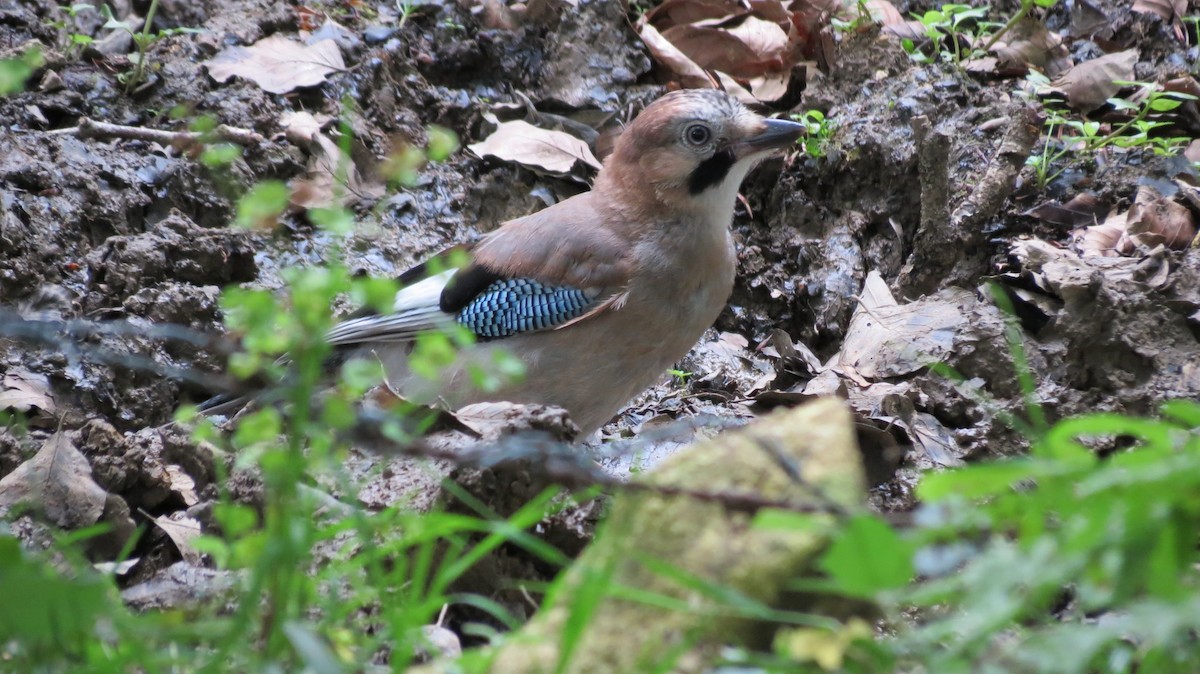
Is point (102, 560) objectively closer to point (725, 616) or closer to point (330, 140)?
point (725, 616)

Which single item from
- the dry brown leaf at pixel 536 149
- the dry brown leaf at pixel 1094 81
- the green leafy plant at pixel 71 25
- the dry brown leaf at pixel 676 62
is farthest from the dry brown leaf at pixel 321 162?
the dry brown leaf at pixel 1094 81

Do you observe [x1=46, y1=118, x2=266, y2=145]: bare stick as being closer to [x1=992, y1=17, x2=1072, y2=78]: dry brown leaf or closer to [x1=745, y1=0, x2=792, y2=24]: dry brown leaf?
[x1=745, y1=0, x2=792, y2=24]: dry brown leaf

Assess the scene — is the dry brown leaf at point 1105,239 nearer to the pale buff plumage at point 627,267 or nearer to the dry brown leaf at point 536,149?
the pale buff plumage at point 627,267

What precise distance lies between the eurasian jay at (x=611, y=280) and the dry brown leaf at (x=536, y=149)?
1.03 meters

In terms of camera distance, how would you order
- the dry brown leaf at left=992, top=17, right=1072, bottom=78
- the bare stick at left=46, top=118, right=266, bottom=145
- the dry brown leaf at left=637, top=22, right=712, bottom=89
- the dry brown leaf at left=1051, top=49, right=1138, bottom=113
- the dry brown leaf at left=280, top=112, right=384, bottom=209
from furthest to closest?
the dry brown leaf at left=637, top=22, right=712, bottom=89
the dry brown leaf at left=992, top=17, right=1072, bottom=78
the dry brown leaf at left=1051, top=49, right=1138, bottom=113
the dry brown leaf at left=280, top=112, right=384, bottom=209
the bare stick at left=46, top=118, right=266, bottom=145

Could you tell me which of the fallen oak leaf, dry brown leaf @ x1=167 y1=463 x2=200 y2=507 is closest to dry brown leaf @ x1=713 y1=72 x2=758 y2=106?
the fallen oak leaf

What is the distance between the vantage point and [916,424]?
12.6ft

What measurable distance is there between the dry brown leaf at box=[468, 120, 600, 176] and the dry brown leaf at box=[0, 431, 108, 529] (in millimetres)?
2590

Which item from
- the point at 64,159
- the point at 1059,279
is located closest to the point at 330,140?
the point at 64,159

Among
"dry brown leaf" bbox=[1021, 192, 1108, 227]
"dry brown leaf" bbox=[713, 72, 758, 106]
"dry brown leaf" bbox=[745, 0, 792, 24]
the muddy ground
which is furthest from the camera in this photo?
"dry brown leaf" bbox=[745, 0, 792, 24]

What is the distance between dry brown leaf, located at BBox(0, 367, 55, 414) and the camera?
3.77 meters

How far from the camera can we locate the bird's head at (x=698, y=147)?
160 inches

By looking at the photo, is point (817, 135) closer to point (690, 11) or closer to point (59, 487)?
point (690, 11)

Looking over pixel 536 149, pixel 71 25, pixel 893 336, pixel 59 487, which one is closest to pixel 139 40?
pixel 71 25
